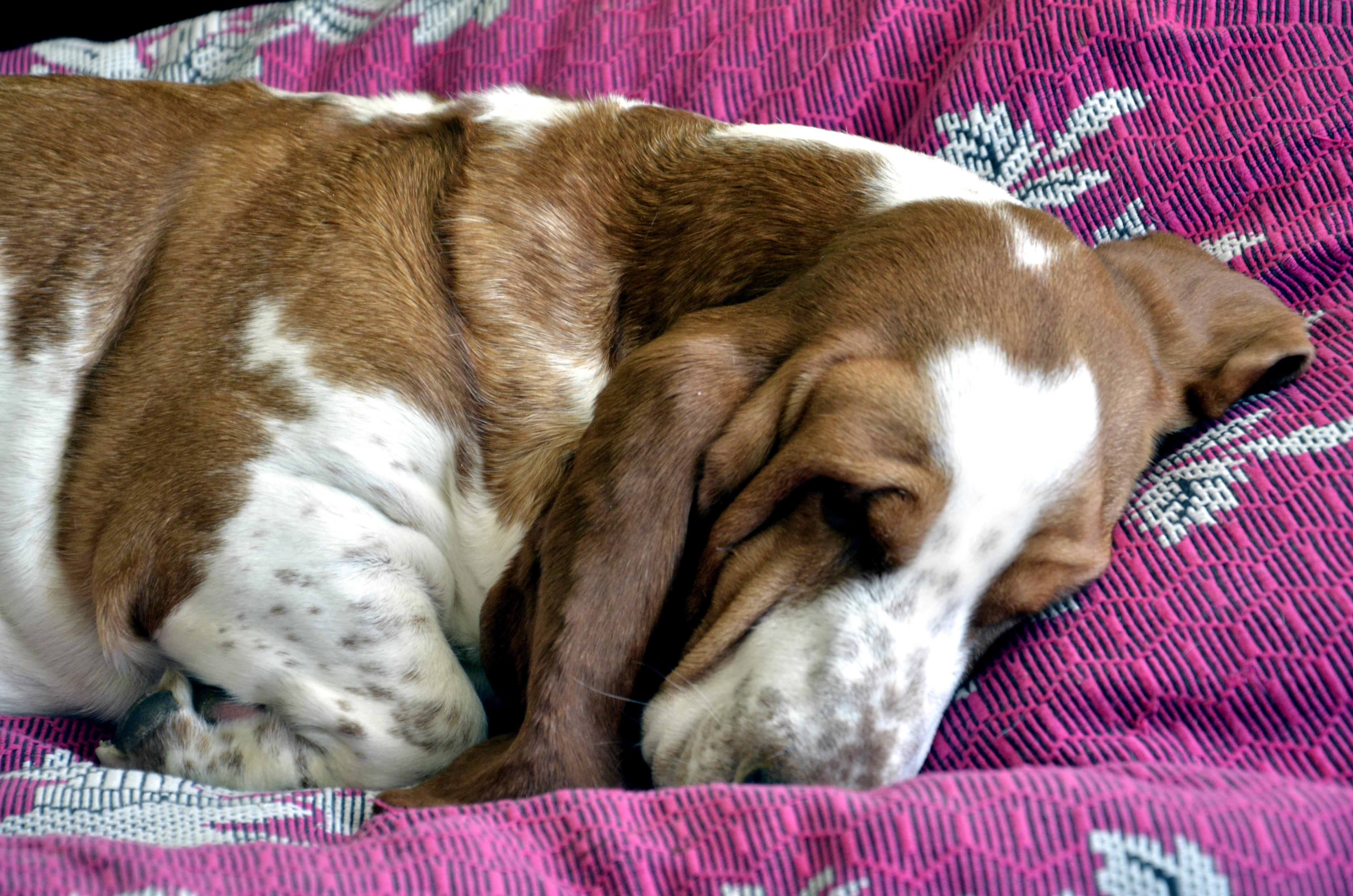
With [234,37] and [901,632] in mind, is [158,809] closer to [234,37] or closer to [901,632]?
[901,632]

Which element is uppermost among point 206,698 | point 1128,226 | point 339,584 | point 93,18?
point 1128,226

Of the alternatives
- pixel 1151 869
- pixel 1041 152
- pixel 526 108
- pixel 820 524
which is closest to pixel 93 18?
pixel 526 108

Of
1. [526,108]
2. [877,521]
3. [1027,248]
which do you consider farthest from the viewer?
[526,108]

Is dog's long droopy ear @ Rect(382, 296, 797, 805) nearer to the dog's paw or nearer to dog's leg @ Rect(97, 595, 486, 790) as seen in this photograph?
dog's leg @ Rect(97, 595, 486, 790)

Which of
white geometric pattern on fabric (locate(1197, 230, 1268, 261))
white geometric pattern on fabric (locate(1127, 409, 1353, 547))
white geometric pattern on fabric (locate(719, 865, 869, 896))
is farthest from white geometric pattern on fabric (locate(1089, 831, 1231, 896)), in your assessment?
white geometric pattern on fabric (locate(1197, 230, 1268, 261))

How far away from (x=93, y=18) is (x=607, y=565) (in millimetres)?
3033

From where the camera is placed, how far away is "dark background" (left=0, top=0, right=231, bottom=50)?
11.7ft

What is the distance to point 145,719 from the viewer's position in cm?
186

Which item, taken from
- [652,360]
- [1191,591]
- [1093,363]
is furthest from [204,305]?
[1191,591]

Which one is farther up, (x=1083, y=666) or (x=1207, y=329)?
(x=1207, y=329)

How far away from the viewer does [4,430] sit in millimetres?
1951

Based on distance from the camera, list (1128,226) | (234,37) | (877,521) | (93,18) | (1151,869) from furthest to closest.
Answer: (93,18), (234,37), (1128,226), (877,521), (1151,869)

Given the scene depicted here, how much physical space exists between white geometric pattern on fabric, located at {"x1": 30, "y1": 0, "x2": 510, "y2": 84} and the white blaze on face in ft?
6.89

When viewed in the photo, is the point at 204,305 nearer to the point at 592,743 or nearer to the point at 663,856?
the point at 592,743
